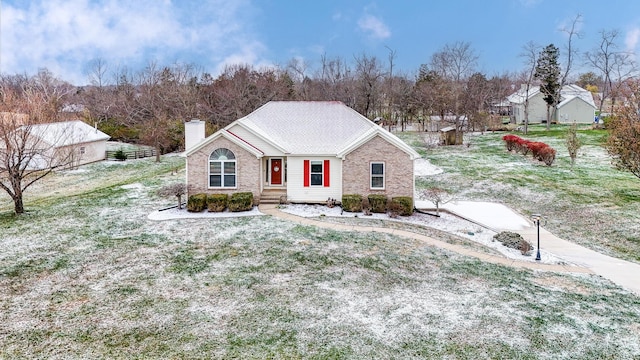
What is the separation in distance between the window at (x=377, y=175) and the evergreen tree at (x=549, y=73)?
4593 centimetres

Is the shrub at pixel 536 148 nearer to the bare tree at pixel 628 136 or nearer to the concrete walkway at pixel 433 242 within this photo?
the bare tree at pixel 628 136

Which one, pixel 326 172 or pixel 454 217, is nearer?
pixel 454 217

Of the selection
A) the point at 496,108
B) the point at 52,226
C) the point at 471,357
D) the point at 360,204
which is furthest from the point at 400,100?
the point at 471,357

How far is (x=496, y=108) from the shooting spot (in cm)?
8362

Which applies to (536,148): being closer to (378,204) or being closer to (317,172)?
(378,204)

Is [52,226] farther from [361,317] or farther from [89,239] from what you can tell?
[361,317]

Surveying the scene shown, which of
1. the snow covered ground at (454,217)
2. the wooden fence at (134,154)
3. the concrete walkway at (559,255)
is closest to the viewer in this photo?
the concrete walkway at (559,255)

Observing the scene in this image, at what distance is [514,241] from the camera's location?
18.6m

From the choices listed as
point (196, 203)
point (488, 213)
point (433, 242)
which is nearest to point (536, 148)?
point (488, 213)

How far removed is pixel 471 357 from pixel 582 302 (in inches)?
212

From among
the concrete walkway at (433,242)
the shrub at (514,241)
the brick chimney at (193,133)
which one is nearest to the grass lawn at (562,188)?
the shrub at (514,241)

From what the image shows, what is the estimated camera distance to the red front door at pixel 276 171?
982 inches

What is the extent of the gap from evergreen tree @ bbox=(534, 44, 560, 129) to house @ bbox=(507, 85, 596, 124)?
4.29 metres

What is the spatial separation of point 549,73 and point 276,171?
168ft
